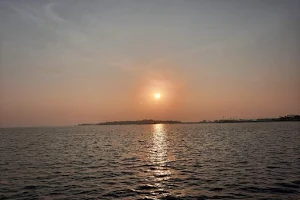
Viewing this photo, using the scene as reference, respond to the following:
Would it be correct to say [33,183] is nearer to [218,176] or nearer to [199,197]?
[199,197]

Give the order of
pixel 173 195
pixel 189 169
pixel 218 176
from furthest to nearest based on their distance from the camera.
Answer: pixel 189 169
pixel 218 176
pixel 173 195

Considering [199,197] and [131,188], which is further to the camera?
[131,188]

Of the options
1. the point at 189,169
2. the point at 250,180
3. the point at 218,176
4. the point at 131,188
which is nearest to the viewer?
the point at 131,188

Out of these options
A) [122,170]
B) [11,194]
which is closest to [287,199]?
[122,170]

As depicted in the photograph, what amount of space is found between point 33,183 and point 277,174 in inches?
1166

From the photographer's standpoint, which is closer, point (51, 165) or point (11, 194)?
point (11, 194)

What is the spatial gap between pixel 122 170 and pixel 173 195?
15.0m

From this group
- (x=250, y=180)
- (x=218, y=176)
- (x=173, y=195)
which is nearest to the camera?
(x=173, y=195)

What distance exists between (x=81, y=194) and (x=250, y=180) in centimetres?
1874

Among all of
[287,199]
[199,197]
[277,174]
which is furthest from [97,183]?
[277,174]

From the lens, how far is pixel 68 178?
33.4m

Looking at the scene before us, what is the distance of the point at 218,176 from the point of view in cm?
3306

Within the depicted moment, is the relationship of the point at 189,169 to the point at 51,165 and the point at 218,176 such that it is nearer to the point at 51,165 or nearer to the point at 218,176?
the point at 218,176

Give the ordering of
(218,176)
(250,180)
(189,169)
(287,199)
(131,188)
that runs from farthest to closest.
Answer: (189,169), (218,176), (250,180), (131,188), (287,199)
